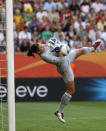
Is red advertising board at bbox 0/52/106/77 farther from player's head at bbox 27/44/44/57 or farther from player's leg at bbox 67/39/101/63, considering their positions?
player's head at bbox 27/44/44/57

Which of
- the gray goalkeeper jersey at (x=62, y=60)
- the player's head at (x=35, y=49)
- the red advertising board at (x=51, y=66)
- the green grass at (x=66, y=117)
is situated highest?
the player's head at (x=35, y=49)

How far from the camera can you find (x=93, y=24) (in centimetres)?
2106

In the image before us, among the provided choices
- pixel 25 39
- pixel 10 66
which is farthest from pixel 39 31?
pixel 10 66

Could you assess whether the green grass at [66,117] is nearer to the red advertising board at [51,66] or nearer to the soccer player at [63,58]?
the soccer player at [63,58]

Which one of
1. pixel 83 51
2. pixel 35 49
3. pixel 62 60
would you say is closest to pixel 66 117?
pixel 83 51

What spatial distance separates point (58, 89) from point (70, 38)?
2.67 m

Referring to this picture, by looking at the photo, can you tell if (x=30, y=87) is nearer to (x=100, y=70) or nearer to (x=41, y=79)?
(x=41, y=79)

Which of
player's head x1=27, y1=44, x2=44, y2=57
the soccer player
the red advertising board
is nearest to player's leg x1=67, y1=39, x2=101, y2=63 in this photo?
the soccer player

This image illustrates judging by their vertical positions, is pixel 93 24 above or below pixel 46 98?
above

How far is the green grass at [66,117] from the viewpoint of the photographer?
11.6 meters

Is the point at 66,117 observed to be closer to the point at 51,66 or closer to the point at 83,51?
the point at 83,51

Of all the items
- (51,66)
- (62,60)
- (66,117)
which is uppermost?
(62,60)

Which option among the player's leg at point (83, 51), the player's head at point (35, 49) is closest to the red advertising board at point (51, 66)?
the player's leg at point (83, 51)

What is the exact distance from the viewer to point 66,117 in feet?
44.5
